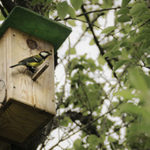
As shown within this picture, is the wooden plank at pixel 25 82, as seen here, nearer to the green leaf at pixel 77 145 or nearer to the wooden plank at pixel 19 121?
the wooden plank at pixel 19 121

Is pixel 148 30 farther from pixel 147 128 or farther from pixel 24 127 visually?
pixel 147 128

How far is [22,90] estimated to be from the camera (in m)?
2.36

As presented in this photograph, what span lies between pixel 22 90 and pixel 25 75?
16cm

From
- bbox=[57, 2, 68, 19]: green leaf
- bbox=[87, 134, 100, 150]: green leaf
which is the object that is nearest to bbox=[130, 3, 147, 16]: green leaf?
bbox=[57, 2, 68, 19]: green leaf

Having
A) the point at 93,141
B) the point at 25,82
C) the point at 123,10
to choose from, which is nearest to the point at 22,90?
the point at 25,82

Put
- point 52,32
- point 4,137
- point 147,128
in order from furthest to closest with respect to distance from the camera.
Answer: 1. point 52,32
2. point 4,137
3. point 147,128

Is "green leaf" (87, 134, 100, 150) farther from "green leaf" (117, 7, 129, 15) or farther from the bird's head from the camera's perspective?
"green leaf" (117, 7, 129, 15)

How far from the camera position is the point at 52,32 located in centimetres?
286

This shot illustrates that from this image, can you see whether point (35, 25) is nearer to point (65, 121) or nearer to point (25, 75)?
point (25, 75)

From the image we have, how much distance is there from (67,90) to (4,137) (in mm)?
1484

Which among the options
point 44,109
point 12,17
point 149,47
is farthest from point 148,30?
point 12,17

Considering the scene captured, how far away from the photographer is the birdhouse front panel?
2312 mm

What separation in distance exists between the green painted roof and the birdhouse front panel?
0.06 metres

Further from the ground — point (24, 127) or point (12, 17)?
point (12, 17)
